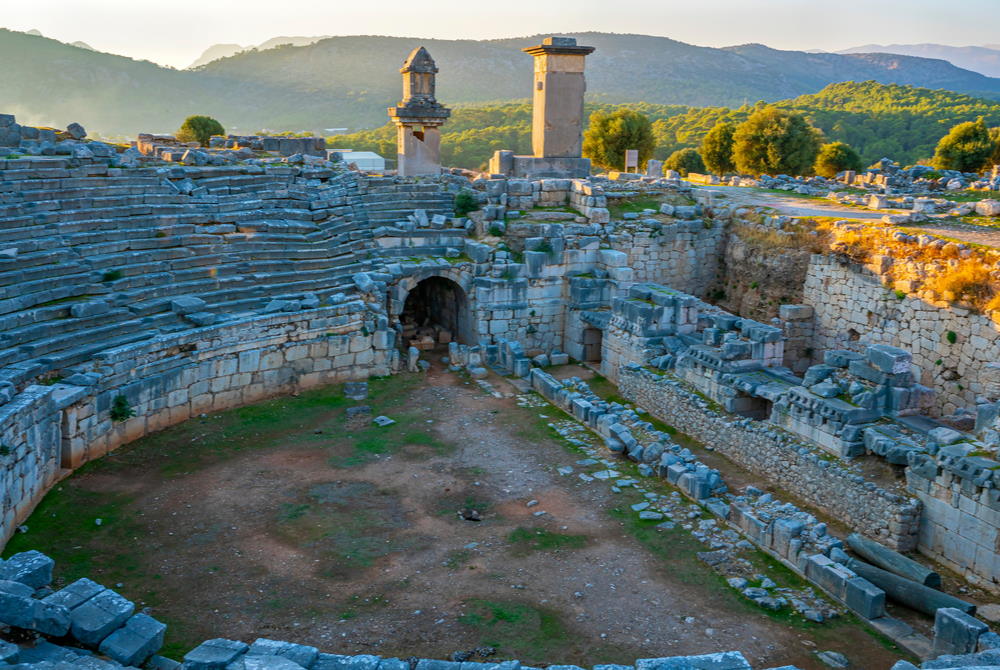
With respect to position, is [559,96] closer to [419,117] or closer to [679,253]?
[419,117]

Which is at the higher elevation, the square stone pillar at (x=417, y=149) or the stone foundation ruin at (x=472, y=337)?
the square stone pillar at (x=417, y=149)

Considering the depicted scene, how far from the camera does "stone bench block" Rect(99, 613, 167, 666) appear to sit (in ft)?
24.3

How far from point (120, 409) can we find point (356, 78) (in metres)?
118

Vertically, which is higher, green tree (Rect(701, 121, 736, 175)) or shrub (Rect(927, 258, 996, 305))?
green tree (Rect(701, 121, 736, 175))

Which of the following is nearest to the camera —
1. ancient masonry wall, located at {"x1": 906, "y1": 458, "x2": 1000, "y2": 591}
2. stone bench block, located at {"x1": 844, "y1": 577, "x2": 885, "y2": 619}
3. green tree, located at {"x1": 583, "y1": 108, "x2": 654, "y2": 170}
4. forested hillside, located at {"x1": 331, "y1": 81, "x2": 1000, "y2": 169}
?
stone bench block, located at {"x1": 844, "y1": 577, "x2": 885, "y2": 619}

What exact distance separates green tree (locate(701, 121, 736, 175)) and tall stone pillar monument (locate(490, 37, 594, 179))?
1362cm

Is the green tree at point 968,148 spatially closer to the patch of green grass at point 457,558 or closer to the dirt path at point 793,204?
the dirt path at point 793,204

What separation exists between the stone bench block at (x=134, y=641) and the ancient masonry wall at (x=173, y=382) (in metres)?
3.47

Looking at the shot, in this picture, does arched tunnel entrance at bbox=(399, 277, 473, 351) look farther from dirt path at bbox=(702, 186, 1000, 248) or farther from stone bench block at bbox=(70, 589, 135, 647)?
stone bench block at bbox=(70, 589, 135, 647)

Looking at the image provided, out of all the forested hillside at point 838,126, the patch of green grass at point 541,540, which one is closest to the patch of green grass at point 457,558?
the patch of green grass at point 541,540

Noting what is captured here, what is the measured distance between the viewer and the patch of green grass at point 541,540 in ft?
36.7

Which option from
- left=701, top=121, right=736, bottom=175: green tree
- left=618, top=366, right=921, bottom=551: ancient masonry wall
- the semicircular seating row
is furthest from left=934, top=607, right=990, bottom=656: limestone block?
left=701, top=121, right=736, bottom=175: green tree

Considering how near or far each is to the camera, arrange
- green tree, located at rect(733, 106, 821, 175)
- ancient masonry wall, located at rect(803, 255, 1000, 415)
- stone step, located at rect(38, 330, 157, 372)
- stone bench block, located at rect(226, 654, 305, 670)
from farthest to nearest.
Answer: green tree, located at rect(733, 106, 821, 175) → ancient masonry wall, located at rect(803, 255, 1000, 415) → stone step, located at rect(38, 330, 157, 372) → stone bench block, located at rect(226, 654, 305, 670)

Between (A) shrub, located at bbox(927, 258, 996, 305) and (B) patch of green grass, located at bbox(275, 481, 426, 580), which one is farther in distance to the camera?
(A) shrub, located at bbox(927, 258, 996, 305)
